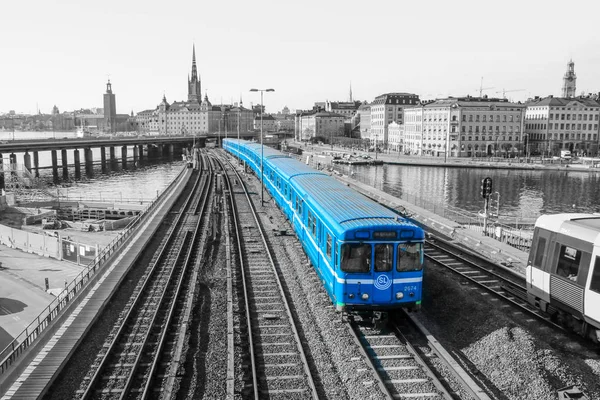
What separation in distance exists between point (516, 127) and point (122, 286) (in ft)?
394

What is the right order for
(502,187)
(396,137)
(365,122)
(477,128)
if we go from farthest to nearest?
(365,122) < (396,137) < (477,128) < (502,187)

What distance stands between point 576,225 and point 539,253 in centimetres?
166

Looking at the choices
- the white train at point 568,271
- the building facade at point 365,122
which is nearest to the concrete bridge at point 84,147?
the building facade at point 365,122

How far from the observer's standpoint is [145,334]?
14.4 metres

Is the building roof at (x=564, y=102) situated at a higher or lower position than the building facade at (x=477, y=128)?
higher

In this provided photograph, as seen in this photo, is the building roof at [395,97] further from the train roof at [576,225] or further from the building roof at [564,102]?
the train roof at [576,225]

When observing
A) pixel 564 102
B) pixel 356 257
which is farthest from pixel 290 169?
pixel 564 102

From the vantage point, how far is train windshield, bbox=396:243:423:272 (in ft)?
45.4

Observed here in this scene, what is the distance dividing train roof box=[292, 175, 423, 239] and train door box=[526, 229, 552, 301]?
12.2 feet

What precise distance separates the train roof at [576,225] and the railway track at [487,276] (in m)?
2.60

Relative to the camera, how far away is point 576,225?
13.7m

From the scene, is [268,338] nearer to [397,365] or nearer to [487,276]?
[397,365]

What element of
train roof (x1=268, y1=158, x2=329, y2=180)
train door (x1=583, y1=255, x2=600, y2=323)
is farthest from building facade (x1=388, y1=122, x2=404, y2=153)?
train door (x1=583, y1=255, x2=600, y2=323)

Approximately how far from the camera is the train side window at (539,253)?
14922mm
